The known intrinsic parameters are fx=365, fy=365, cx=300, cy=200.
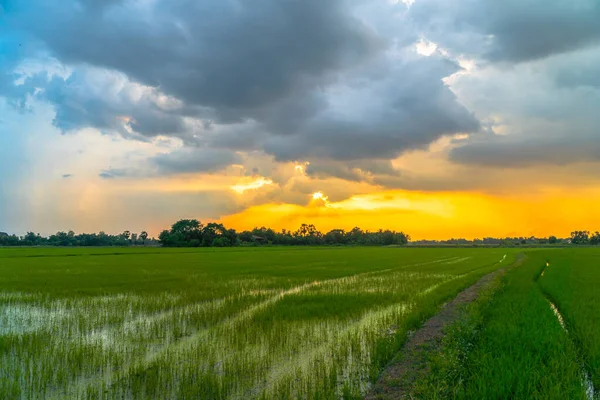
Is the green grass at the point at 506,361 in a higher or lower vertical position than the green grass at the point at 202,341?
higher

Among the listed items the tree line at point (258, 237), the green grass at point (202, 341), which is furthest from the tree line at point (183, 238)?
the green grass at point (202, 341)

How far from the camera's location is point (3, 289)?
16.5 meters

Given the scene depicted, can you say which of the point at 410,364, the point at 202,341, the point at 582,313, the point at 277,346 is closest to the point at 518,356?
the point at 410,364

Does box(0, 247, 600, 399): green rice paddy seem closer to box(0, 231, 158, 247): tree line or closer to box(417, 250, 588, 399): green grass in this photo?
box(417, 250, 588, 399): green grass

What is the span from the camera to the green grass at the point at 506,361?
5016 mm

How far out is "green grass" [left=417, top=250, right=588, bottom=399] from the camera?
5016mm

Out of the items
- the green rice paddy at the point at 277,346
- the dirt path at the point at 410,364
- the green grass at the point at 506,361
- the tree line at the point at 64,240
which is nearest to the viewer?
the green grass at the point at 506,361

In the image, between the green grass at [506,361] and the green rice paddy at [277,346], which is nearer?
the green grass at [506,361]

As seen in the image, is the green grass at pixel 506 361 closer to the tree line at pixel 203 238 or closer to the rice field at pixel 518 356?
the rice field at pixel 518 356

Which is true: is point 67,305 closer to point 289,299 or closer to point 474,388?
point 289,299

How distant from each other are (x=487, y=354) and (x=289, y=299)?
317 inches

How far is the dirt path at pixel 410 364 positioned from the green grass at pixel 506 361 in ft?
0.81

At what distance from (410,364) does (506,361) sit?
1499mm

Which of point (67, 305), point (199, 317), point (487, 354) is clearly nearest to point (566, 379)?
point (487, 354)
